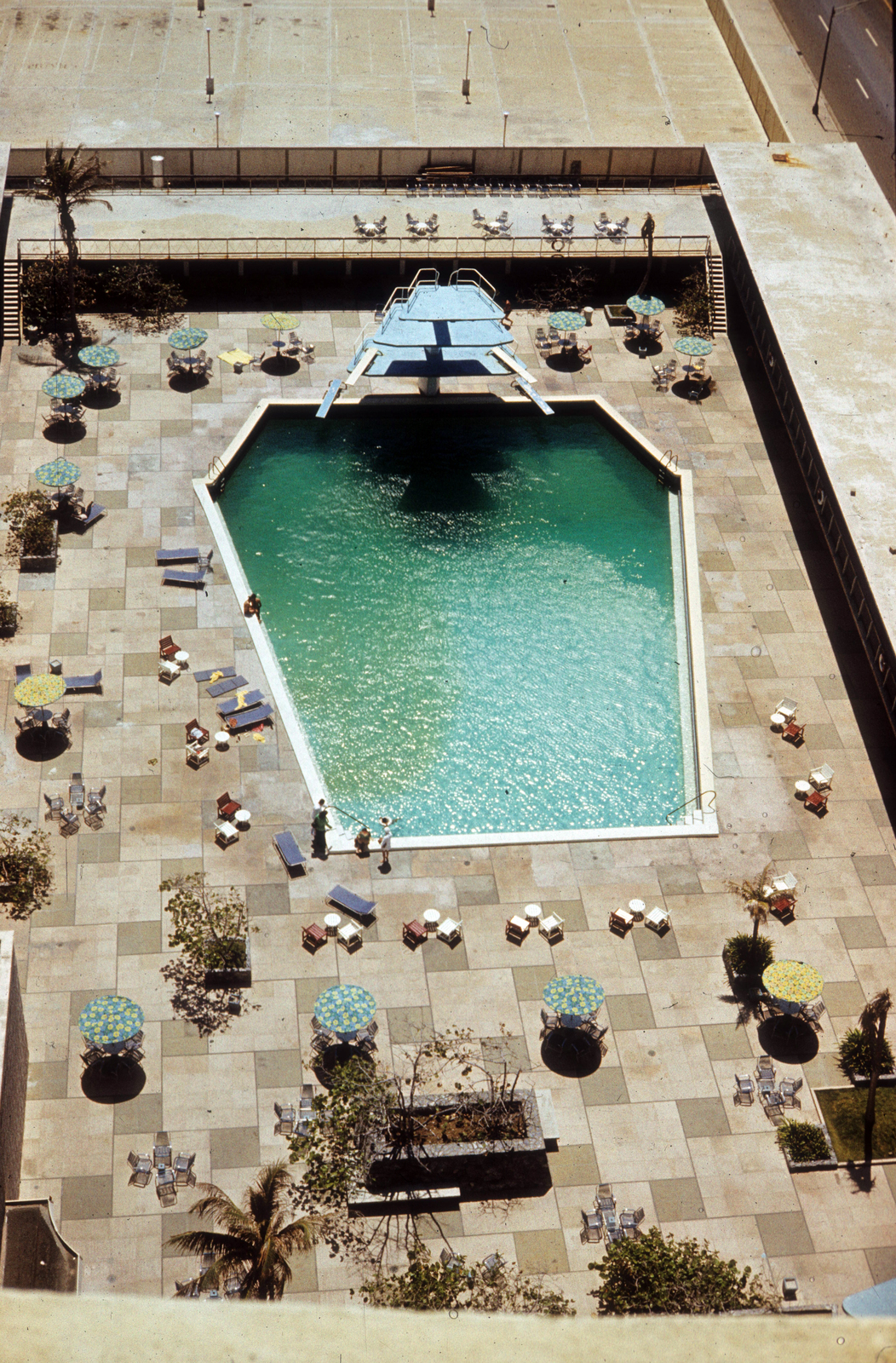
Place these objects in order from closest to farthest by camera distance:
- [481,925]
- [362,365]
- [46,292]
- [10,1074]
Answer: [10,1074] → [481,925] → [362,365] → [46,292]

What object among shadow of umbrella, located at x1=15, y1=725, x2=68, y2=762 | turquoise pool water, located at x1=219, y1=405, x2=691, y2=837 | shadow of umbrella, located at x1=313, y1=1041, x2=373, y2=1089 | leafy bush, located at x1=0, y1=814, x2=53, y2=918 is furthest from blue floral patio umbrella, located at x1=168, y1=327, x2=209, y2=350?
shadow of umbrella, located at x1=313, y1=1041, x2=373, y2=1089

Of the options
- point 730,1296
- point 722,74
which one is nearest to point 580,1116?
point 730,1296

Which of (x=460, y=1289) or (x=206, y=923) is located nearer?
(x=460, y=1289)

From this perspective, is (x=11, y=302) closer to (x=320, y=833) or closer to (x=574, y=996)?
(x=320, y=833)

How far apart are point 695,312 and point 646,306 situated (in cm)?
306

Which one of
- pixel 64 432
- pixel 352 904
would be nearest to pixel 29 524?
pixel 64 432

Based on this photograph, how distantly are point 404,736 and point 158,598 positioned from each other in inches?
416

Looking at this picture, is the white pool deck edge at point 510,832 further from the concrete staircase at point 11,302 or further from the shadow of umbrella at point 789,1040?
the concrete staircase at point 11,302

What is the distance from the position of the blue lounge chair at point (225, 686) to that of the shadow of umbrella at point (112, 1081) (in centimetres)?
1329

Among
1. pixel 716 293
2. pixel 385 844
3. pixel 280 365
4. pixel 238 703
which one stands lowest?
pixel 385 844

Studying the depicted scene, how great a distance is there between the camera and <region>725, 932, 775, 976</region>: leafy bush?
120 feet

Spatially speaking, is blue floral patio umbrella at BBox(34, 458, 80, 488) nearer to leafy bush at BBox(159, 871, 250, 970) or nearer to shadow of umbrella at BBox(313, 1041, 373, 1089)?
leafy bush at BBox(159, 871, 250, 970)

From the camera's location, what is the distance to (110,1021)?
107 feet

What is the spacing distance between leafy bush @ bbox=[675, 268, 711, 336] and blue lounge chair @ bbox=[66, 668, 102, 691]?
3212 cm
